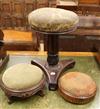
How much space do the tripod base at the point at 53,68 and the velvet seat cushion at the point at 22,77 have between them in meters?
0.14

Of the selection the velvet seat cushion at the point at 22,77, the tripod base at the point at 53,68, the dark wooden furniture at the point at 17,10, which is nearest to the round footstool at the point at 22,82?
the velvet seat cushion at the point at 22,77

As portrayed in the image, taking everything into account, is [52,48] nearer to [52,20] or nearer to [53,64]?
[53,64]

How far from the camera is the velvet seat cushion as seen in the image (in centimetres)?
113

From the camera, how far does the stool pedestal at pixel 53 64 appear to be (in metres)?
1.33

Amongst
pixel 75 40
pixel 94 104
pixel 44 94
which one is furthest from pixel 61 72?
pixel 75 40

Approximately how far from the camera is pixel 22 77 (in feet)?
3.76

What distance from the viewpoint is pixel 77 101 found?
117cm

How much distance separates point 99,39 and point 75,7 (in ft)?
2.27

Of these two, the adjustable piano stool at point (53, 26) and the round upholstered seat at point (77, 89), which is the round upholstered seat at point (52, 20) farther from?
the round upholstered seat at point (77, 89)

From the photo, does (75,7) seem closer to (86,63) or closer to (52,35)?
(86,63)

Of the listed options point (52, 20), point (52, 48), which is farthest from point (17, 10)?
point (52, 20)

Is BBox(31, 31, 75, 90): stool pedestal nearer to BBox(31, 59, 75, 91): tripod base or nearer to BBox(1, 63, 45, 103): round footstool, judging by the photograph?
BBox(31, 59, 75, 91): tripod base

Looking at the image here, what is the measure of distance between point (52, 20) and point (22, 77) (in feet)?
1.21


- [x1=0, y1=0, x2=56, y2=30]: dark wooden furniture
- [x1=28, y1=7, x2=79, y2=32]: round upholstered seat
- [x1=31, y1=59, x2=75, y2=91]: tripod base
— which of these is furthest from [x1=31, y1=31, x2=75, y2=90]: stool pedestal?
[x1=0, y1=0, x2=56, y2=30]: dark wooden furniture
